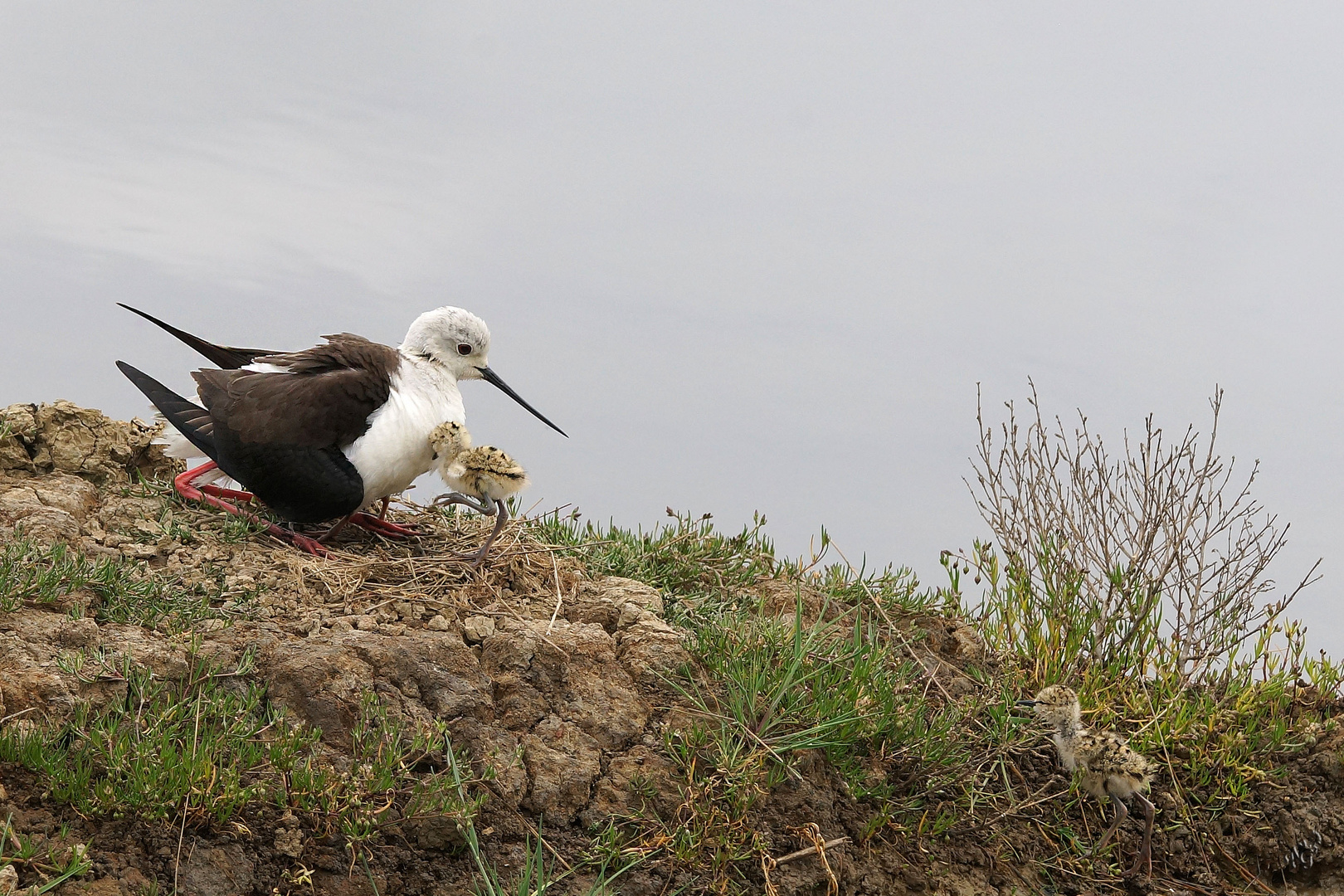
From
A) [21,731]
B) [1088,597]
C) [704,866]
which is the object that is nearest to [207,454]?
[21,731]

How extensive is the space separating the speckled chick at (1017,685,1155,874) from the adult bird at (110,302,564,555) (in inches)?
133

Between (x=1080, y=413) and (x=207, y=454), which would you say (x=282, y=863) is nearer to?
(x=207, y=454)

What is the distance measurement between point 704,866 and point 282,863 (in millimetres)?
1596

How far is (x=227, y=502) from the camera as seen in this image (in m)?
6.61

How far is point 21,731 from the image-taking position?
14.3 ft

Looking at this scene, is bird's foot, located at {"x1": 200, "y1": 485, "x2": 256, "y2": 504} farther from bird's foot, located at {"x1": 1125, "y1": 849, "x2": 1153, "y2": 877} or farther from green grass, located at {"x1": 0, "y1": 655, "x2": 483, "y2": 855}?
bird's foot, located at {"x1": 1125, "y1": 849, "x2": 1153, "y2": 877}

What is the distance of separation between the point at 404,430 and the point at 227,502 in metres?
1.30

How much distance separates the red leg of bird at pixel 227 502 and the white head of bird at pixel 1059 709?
→ 3.65 metres

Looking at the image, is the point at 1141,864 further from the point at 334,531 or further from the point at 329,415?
the point at 329,415

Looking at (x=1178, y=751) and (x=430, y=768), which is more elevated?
(x=1178, y=751)

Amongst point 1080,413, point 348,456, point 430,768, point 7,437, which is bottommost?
point 430,768

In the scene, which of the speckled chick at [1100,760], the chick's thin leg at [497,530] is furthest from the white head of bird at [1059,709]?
the chick's thin leg at [497,530]

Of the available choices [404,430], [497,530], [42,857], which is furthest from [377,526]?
[42,857]

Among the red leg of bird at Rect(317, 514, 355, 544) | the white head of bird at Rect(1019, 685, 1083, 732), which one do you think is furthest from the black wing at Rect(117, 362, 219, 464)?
the white head of bird at Rect(1019, 685, 1083, 732)
